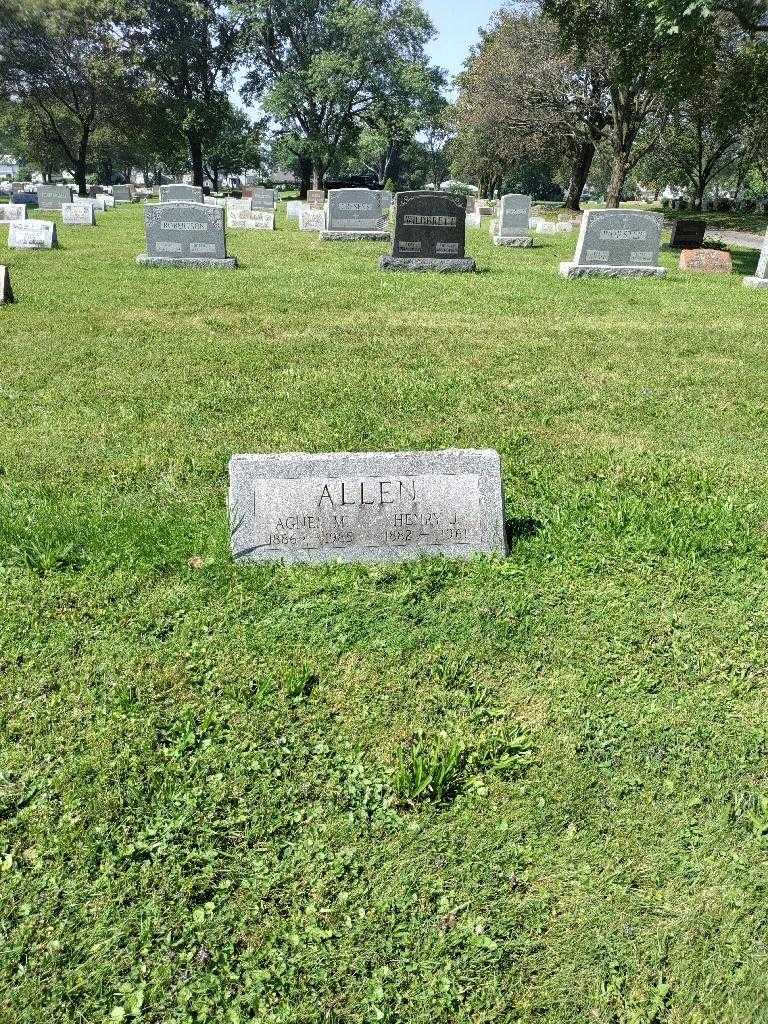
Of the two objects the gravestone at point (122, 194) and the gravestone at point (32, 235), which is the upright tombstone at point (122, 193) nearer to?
the gravestone at point (122, 194)

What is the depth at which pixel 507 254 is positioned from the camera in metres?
19.2

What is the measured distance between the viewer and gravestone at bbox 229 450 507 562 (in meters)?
3.65

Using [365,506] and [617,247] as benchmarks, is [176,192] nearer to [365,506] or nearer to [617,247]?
[617,247]

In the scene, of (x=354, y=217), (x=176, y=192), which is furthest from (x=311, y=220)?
(x=176, y=192)

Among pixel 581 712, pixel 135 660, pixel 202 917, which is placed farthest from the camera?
pixel 135 660

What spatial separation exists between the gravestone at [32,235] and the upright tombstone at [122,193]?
31145 mm

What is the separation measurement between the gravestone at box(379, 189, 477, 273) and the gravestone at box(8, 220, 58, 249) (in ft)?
27.3

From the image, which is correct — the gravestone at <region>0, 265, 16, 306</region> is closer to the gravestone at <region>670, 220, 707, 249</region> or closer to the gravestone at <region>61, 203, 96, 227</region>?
the gravestone at <region>61, 203, 96, 227</region>

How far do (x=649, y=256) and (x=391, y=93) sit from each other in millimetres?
37629

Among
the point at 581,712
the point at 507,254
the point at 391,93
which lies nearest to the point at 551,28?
the point at 507,254

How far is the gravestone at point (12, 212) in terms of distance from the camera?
20111 millimetres

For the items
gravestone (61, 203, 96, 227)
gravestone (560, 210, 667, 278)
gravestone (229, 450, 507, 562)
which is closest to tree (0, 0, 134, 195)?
gravestone (61, 203, 96, 227)

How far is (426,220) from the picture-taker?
14.3 meters

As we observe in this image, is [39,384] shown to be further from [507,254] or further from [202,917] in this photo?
[507,254]
